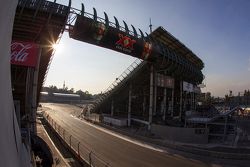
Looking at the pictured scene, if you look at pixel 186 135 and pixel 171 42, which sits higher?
pixel 171 42

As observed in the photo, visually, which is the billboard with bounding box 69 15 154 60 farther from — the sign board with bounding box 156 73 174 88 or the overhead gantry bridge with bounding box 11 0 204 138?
the sign board with bounding box 156 73 174 88

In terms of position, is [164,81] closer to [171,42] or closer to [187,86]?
[171,42]

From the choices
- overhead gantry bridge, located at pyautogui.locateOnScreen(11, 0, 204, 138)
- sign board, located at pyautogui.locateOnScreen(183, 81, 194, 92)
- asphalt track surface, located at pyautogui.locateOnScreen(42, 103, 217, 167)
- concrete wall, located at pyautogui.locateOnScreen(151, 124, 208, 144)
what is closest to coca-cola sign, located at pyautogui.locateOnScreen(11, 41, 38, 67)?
overhead gantry bridge, located at pyautogui.locateOnScreen(11, 0, 204, 138)

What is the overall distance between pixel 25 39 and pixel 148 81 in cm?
2830

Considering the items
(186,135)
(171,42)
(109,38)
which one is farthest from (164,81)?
(109,38)

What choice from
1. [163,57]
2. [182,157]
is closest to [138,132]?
[163,57]

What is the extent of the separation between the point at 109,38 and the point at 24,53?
12243mm

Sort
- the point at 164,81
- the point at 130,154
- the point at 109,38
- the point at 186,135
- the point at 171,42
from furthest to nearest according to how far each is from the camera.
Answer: the point at 171,42, the point at 164,81, the point at 186,135, the point at 109,38, the point at 130,154

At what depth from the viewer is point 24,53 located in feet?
84.5

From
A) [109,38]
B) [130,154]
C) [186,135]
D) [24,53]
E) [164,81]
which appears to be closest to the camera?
[24,53]

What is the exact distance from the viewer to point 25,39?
29609 mm

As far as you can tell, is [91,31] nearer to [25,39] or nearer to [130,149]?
[25,39]

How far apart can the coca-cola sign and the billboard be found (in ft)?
20.0

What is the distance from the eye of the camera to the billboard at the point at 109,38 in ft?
105
